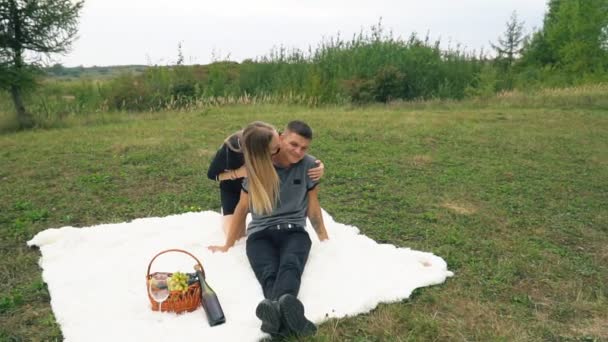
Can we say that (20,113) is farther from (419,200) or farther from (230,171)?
(419,200)

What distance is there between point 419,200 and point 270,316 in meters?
2.81

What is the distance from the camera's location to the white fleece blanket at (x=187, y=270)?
258cm

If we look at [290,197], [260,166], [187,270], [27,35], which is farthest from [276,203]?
[27,35]

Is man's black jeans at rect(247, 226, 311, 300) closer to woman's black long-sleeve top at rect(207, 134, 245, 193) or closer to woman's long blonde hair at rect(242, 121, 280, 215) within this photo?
woman's long blonde hair at rect(242, 121, 280, 215)

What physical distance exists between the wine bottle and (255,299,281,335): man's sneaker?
0.25 metres

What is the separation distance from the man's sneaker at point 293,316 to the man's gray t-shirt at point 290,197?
892mm

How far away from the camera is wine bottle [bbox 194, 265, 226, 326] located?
2.59 meters

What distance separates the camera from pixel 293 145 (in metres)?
3.23

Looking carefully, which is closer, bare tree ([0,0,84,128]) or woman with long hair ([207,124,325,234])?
woman with long hair ([207,124,325,234])

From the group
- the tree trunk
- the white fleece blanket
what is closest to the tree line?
the tree trunk

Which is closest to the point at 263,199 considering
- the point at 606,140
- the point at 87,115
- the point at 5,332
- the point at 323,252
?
the point at 323,252

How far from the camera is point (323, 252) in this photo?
11.3 ft

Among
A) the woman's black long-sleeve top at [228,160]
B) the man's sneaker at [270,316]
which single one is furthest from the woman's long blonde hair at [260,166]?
the man's sneaker at [270,316]

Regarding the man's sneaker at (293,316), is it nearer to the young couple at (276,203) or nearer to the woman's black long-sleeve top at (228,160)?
the young couple at (276,203)
